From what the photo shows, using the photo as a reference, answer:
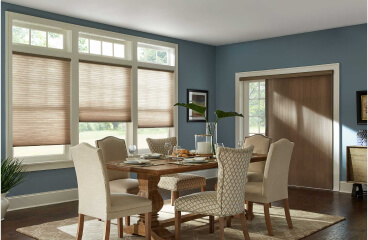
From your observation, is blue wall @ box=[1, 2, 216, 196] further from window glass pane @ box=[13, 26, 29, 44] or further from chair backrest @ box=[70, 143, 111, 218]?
chair backrest @ box=[70, 143, 111, 218]

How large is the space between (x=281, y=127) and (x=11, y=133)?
4.58m

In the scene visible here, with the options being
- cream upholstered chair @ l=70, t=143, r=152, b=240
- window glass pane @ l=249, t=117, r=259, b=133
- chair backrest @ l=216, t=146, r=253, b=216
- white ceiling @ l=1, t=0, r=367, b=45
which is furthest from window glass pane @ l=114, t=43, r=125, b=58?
chair backrest @ l=216, t=146, r=253, b=216

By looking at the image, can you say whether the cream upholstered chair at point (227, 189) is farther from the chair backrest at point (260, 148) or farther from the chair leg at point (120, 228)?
the chair backrest at point (260, 148)

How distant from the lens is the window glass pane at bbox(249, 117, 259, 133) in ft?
25.4

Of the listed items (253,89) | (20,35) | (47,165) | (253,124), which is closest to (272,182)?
(47,165)

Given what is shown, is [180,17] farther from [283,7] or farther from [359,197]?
[359,197]

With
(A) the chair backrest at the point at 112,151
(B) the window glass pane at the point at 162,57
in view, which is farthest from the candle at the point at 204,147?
(B) the window glass pane at the point at 162,57

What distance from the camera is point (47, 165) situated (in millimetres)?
5469

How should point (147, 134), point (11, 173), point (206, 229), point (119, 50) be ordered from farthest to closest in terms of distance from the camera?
point (147, 134)
point (119, 50)
point (11, 173)
point (206, 229)

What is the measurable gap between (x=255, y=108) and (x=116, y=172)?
3.97 metres

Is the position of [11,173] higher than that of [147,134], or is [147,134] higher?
[147,134]

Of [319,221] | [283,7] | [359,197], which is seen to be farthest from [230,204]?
[359,197]

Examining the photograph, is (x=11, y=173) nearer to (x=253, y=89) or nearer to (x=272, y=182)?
(x=272, y=182)

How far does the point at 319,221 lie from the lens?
444 centimetres
